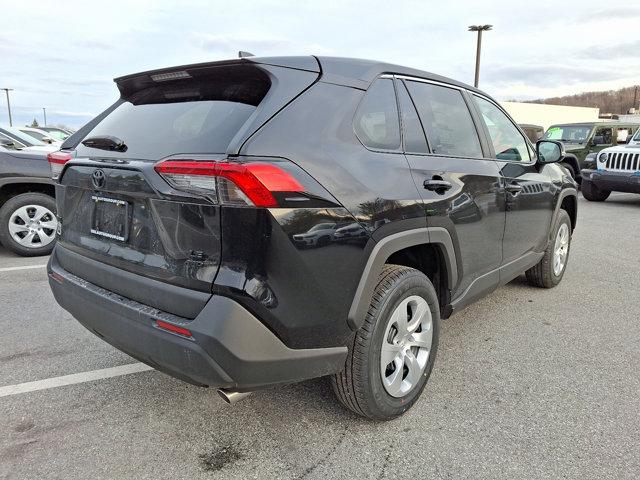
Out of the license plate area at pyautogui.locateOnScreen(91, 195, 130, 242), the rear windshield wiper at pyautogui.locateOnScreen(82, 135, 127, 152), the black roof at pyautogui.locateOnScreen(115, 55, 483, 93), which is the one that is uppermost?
the black roof at pyautogui.locateOnScreen(115, 55, 483, 93)

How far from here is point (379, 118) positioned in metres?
2.50

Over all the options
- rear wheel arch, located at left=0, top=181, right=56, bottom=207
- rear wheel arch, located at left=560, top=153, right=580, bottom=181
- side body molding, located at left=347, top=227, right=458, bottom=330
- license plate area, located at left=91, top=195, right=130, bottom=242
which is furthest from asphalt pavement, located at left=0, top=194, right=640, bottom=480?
rear wheel arch, located at left=0, top=181, right=56, bottom=207

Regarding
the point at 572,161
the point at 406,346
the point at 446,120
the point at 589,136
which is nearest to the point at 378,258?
the point at 406,346

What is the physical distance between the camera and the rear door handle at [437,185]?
2631 millimetres

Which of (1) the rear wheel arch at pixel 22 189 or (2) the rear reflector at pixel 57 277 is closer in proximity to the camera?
(2) the rear reflector at pixel 57 277

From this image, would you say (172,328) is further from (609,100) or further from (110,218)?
(609,100)

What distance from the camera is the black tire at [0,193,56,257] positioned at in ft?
19.2

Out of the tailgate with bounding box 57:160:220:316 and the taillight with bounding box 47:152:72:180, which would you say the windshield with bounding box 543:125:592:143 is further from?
the tailgate with bounding box 57:160:220:316

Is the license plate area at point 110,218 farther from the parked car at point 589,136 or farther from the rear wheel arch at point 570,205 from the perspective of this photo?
the parked car at point 589,136

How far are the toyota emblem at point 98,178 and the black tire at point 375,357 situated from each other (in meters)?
1.38

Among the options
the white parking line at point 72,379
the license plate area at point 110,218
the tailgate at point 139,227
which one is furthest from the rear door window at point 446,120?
the white parking line at point 72,379

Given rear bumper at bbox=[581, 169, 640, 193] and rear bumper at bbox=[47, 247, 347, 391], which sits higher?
rear bumper at bbox=[47, 247, 347, 391]

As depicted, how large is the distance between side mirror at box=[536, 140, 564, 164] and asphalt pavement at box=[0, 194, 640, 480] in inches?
52.3

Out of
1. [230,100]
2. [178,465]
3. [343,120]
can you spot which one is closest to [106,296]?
[178,465]
